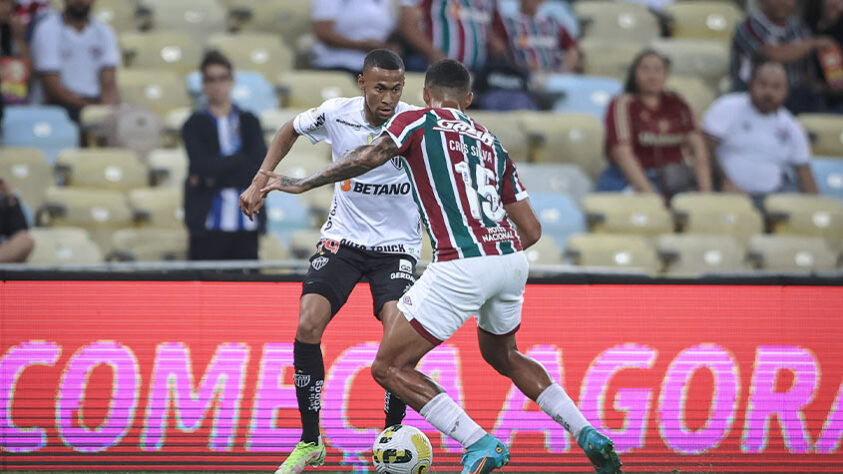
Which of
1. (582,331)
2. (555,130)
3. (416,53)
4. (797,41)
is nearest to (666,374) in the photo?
(582,331)

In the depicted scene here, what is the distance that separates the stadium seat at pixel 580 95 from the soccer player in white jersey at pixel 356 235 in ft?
18.4

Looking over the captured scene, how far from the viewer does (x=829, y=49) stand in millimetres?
11695

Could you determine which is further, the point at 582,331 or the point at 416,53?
the point at 416,53

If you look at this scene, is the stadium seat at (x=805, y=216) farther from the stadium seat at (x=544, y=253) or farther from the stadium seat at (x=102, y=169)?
the stadium seat at (x=102, y=169)

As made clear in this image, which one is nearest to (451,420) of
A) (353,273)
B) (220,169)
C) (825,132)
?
(353,273)

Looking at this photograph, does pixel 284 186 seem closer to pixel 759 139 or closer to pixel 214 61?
pixel 214 61

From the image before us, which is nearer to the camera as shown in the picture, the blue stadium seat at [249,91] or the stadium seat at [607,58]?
the blue stadium seat at [249,91]

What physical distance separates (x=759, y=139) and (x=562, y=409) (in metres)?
6.02

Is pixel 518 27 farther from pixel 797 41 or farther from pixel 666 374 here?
pixel 666 374

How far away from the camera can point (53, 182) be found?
9523 millimetres

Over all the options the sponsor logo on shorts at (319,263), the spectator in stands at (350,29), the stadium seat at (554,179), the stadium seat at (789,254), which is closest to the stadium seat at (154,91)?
the spectator in stands at (350,29)

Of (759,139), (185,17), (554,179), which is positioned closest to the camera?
(554,179)

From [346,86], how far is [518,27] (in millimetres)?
2243

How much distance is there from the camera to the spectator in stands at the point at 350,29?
10.6m
